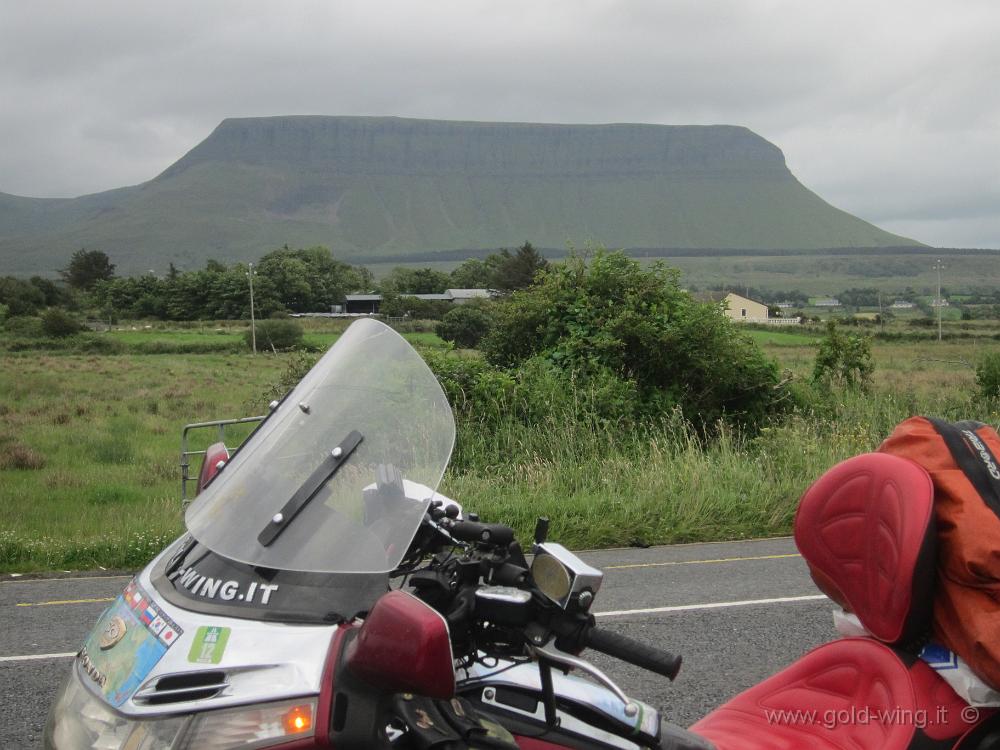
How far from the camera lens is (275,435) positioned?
8.38 feet

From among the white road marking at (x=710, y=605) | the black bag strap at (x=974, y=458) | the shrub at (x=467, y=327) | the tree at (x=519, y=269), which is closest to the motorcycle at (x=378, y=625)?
the black bag strap at (x=974, y=458)

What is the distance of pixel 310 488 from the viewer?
231 cm

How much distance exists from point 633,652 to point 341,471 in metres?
0.78

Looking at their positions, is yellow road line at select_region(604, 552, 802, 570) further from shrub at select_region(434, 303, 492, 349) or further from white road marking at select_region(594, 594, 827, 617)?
shrub at select_region(434, 303, 492, 349)

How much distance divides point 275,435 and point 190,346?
56.4 m

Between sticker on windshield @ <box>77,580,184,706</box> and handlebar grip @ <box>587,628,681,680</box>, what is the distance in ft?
2.84

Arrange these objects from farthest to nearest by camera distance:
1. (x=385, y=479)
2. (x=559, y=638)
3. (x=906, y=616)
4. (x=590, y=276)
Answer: (x=590, y=276) → (x=906, y=616) → (x=385, y=479) → (x=559, y=638)

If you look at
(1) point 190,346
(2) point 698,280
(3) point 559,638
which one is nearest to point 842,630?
(3) point 559,638

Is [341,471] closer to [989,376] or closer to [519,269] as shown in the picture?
[989,376]

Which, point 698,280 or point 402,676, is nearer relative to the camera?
point 402,676

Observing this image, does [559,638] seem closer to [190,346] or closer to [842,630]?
[842,630]

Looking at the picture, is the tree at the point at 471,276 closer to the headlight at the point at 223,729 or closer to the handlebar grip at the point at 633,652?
the handlebar grip at the point at 633,652

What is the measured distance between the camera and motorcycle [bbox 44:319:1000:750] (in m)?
1.98

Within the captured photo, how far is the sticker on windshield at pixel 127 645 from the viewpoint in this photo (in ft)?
6.82
